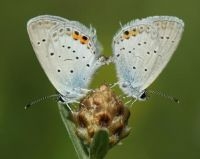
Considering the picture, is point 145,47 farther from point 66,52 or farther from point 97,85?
point 97,85

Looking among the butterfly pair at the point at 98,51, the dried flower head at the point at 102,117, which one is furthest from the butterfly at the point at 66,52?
the dried flower head at the point at 102,117

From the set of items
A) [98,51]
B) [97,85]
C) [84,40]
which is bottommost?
[97,85]

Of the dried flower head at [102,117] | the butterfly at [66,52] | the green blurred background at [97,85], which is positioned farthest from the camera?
the green blurred background at [97,85]

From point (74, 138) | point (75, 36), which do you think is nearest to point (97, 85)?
point (75, 36)

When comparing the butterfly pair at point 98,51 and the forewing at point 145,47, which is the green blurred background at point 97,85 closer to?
the butterfly pair at point 98,51

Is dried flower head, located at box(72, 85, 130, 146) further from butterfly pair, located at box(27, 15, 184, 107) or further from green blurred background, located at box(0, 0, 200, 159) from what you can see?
green blurred background, located at box(0, 0, 200, 159)

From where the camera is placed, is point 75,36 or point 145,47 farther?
point 145,47
